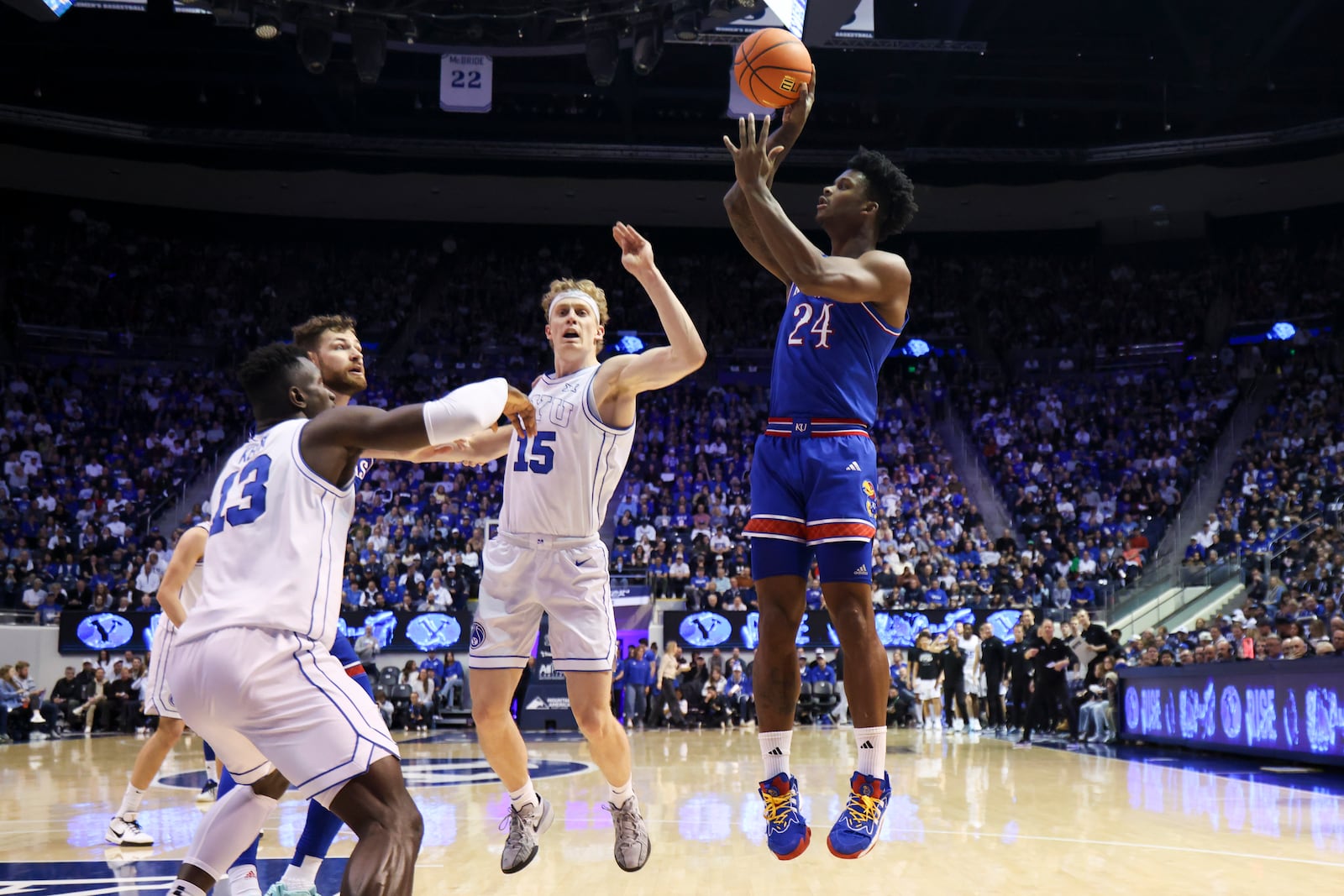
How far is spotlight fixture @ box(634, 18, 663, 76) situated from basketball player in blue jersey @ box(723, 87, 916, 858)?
1716 cm

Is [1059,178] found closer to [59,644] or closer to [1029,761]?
[1029,761]

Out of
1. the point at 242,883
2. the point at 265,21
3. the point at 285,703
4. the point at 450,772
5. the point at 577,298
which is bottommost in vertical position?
the point at 450,772

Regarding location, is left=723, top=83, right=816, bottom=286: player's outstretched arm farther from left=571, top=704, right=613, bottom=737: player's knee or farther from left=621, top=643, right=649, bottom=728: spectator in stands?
left=621, top=643, right=649, bottom=728: spectator in stands

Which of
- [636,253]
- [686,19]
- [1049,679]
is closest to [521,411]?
[636,253]

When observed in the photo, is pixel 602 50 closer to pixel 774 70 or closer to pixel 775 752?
pixel 774 70

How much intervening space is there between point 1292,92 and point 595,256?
18985mm

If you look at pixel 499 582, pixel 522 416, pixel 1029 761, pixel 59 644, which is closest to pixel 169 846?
pixel 499 582

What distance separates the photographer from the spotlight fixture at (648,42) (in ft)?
70.8

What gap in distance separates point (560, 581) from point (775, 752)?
1377 millimetres

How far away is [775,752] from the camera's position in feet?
16.8

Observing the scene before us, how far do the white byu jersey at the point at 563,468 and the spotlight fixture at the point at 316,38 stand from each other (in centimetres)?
1725

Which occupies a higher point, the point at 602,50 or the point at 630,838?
the point at 602,50

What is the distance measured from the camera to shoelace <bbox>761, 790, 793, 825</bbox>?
5.02 m

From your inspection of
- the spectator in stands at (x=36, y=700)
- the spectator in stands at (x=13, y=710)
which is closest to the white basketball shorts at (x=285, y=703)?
the spectator in stands at (x=13, y=710)
